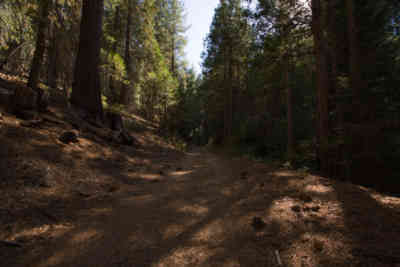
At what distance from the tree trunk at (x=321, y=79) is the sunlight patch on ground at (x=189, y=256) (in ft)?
20.2

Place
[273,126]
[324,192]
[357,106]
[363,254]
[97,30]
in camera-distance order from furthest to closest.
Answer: [273,126], [97,30], [357,106], [324,192], [363,254]

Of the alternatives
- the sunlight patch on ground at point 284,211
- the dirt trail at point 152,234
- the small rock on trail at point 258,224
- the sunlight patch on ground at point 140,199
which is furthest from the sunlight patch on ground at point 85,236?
the sunlight patch on ground at point 284,211

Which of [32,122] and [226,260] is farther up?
[32,122]

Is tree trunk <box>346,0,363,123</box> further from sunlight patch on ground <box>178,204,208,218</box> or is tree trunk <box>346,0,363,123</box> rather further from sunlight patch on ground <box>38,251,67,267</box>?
sunlight patch on ground <box>38,251,67,267</box>

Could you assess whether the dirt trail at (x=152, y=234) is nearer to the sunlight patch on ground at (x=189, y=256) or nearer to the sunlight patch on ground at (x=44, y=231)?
the sunlight patch on ground at (x=189, y=256)

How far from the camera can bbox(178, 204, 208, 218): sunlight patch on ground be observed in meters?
3.38

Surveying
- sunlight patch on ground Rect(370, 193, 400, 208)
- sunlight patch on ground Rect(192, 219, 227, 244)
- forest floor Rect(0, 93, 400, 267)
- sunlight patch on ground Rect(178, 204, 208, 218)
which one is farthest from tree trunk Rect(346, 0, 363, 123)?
sunlight patch on ground Rect(192, 219, 227, 244)

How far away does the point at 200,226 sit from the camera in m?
2.90

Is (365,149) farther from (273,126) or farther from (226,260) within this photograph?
(273,126)

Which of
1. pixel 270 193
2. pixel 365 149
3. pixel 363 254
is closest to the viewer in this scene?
pixel 363 254

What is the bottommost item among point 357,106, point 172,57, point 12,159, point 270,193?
point 270,193

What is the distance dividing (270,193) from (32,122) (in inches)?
253

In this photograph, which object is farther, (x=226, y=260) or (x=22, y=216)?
(x=22, y=216)

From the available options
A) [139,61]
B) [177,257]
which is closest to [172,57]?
[139,61]
